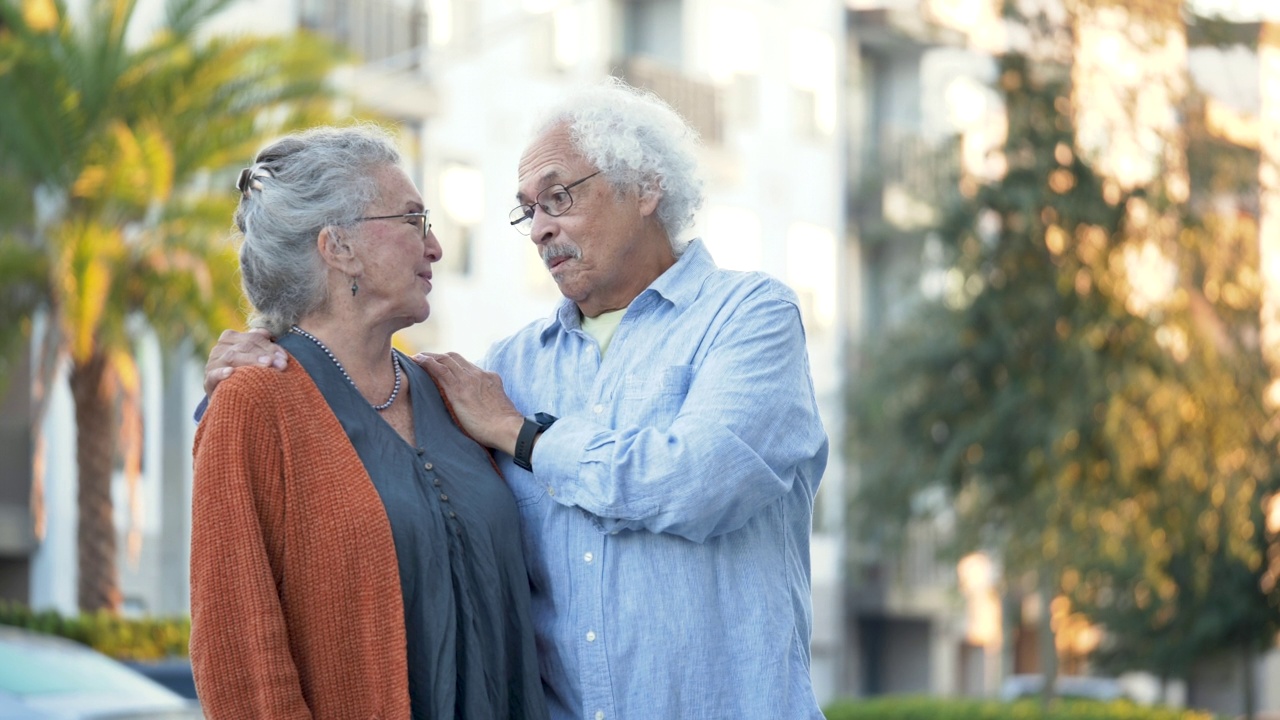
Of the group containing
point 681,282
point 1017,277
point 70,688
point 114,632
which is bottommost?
point 114,632

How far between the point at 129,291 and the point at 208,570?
12.8m

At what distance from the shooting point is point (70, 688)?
983 cm

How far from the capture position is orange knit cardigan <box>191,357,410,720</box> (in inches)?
140

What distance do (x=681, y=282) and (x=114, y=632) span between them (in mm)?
11639

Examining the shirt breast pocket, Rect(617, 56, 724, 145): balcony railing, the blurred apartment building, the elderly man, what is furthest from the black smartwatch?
Rect(617, 56, 724, 145): balcony railing

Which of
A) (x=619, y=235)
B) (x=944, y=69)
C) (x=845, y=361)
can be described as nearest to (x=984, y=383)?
(x=619, y=235)

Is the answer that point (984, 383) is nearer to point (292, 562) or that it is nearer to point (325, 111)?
point (325, 111)

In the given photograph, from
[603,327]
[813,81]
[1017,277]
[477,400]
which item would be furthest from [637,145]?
[813,81]

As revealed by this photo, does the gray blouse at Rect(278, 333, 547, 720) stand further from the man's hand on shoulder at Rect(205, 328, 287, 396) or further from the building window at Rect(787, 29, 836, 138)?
the building window at Rect(787, 29, 836, 138)

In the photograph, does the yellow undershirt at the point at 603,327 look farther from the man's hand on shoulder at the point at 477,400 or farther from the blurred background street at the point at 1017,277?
the blurred background street at the point at 1017,277

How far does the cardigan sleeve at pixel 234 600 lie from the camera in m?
3.55

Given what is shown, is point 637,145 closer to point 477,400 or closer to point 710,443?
point 477,400

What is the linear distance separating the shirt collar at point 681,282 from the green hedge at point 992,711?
1127 centimetres

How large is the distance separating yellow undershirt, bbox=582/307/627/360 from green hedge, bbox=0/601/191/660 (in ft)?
36.1
